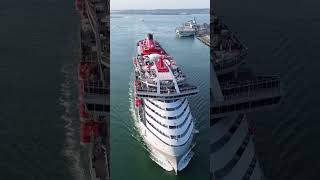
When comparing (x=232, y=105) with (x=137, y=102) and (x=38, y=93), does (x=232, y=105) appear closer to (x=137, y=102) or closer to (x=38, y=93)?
(x=137, y=102)

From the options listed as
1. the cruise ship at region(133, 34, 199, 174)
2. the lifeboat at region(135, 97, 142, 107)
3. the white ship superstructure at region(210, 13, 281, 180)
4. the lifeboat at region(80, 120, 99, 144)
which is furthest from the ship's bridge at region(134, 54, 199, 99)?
the lifeboat at region(80, 120, 99, 144)

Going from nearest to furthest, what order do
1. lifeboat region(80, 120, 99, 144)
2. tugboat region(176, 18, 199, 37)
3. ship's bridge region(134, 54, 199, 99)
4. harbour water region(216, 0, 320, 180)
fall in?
tugboat region(176, 18, 199, 37)
ship's bridge region(134, 54, 199, 99)
lifeboat region(80, 120, 99, 144)
harbour water region(216, 0, 320, 180)

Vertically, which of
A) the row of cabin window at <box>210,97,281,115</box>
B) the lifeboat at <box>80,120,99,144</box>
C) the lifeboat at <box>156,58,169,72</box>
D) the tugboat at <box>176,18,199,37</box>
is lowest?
the lifeboat at <box>80,120,99,144</box>

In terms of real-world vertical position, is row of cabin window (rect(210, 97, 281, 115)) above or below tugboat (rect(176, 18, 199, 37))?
below

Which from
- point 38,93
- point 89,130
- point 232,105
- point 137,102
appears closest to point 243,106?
point 232,105

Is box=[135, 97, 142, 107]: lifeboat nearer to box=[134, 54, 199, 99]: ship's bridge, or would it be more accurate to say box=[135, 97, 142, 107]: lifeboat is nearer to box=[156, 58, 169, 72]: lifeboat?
box=[134, 54, 199, 99]: ship's bridge

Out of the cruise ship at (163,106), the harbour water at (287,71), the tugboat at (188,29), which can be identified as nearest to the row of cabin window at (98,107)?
the cruise ship at (163,106)

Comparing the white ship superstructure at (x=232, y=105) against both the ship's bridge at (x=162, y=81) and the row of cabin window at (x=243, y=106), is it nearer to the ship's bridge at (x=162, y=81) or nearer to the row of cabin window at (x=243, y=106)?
the row of cabin window at (x=243, y=106)
